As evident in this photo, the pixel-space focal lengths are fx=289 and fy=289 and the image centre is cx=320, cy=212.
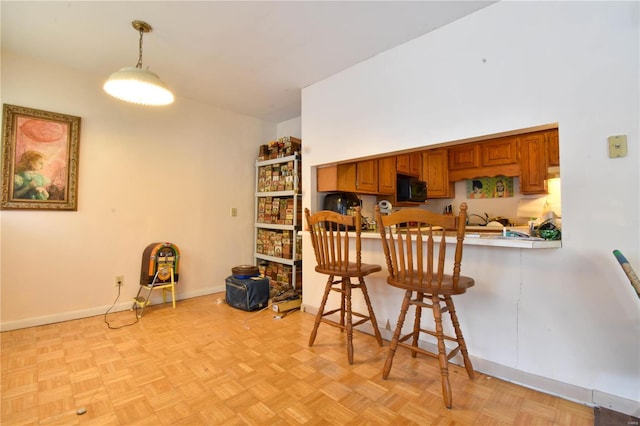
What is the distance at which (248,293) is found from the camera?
9.82ft

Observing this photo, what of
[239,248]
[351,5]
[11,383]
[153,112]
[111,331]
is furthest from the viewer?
[239,248]

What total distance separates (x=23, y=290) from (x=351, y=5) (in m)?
3.53

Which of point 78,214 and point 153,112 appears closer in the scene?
point 78,214

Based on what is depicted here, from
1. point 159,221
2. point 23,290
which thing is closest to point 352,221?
point 159,221

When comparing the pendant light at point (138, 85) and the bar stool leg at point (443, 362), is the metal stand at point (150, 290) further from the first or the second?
the bar stool leg at point (443, 362)

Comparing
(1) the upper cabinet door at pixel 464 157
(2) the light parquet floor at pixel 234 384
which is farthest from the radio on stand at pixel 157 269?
(1) the upper cabinet door at pixel 464 157

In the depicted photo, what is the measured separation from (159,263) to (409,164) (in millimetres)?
3308

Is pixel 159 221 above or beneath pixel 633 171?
beneath

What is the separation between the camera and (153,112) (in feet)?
10.6

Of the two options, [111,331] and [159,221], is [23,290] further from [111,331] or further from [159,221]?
[159,221]

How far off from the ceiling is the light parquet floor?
238 cm

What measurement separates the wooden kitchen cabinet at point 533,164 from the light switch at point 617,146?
7.04 feet

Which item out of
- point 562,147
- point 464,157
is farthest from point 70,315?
point 464,157

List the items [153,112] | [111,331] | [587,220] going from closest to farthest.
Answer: [587,220], [111,331], [153,112]
